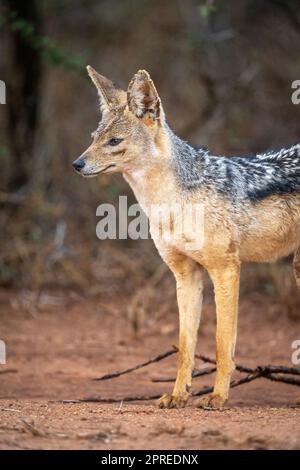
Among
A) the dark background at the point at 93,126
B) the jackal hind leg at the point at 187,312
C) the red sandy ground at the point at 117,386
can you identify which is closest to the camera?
the red sandy ground at the point at 117,386

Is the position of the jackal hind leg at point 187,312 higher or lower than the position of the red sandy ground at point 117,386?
higher

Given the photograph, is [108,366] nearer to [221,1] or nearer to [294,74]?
[294,74]

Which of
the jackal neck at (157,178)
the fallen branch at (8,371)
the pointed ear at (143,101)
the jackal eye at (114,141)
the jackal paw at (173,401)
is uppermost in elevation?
the pointed ear at (143,101)

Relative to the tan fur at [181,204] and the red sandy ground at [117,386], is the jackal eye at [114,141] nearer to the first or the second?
the tan fur at [181,204]

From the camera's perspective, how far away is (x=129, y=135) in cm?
725

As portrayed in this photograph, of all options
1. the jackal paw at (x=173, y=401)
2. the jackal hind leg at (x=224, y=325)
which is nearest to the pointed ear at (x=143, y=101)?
the jackal hind leg at (x=224, y=325)

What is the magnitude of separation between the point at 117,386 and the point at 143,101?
356cm

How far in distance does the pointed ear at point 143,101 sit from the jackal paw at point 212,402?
8.27 ft

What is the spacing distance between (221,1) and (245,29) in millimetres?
813

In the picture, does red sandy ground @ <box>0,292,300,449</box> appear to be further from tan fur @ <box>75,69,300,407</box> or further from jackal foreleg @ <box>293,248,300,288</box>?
jackal foreleg @ <box>293,248,300,288</box>

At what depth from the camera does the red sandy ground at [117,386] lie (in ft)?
18.6

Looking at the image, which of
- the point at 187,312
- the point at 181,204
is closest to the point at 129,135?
the point at 181,204

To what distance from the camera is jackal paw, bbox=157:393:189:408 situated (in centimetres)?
732

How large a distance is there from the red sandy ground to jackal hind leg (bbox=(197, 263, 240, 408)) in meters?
0.21
